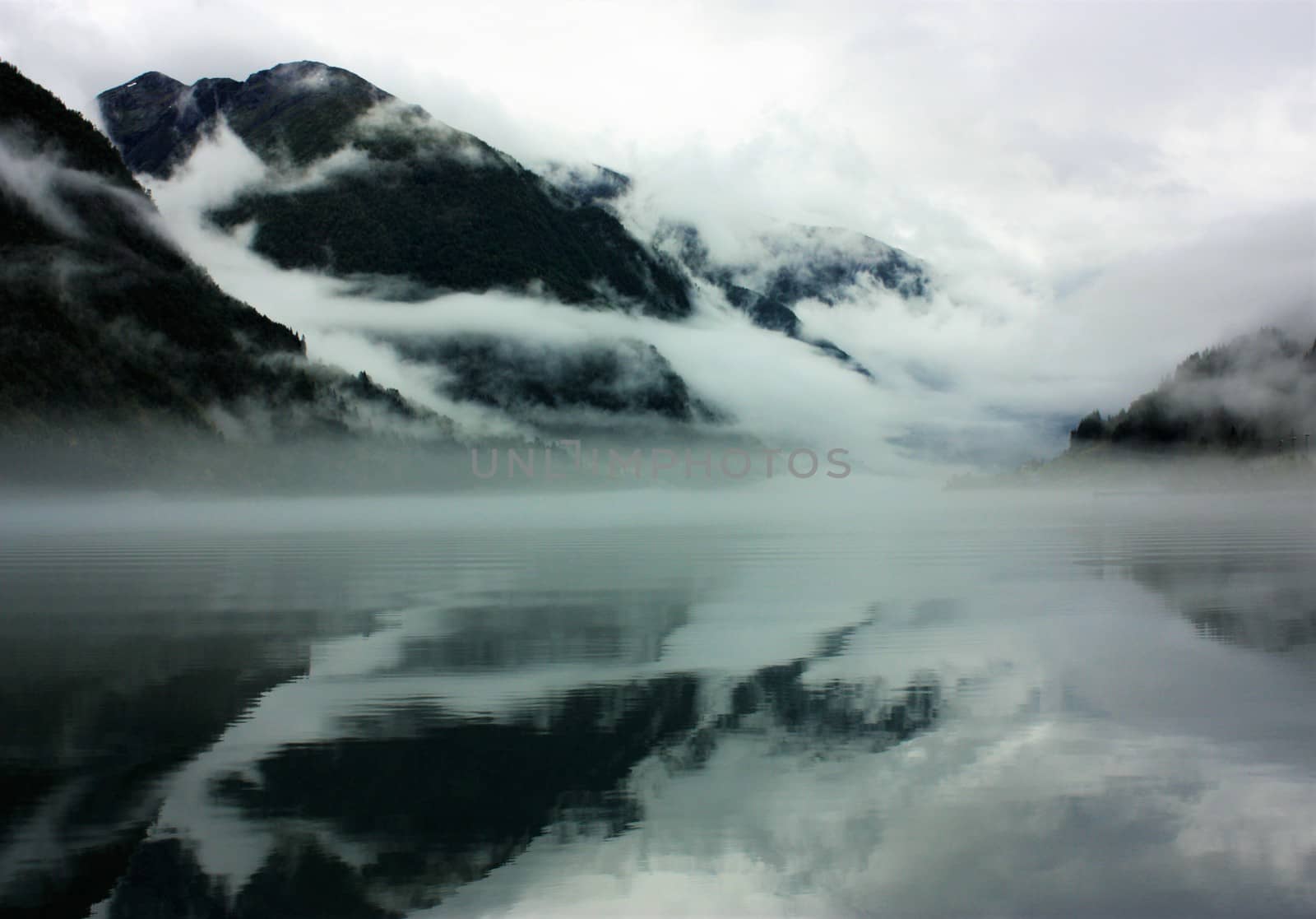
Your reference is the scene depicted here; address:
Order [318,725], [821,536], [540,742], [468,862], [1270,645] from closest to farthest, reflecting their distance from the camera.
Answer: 1. [468,862]
2. [540,742]
3. [318,725]
4. [1270,645]
5. [821,536]

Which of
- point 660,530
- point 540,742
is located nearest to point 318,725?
point 540,742

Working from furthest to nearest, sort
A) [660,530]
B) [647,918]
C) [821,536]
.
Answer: [660,530]
[821,536]
[647,918]

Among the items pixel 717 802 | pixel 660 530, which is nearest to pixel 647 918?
pixel 717 802

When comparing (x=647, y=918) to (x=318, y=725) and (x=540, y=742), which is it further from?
(x=318, y=725)

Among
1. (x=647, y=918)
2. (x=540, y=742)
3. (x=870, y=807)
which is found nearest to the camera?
(x=647, y=918)

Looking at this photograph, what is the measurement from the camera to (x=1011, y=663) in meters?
28.1

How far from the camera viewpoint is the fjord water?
13969mm

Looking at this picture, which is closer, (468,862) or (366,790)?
(468,862)

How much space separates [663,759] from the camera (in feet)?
62.5

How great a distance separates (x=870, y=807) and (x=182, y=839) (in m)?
9.12

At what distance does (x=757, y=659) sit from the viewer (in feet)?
96.1

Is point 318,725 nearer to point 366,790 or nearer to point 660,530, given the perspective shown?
point 366,790

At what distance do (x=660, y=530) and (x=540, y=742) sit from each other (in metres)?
115

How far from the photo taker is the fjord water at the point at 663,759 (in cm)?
1397
